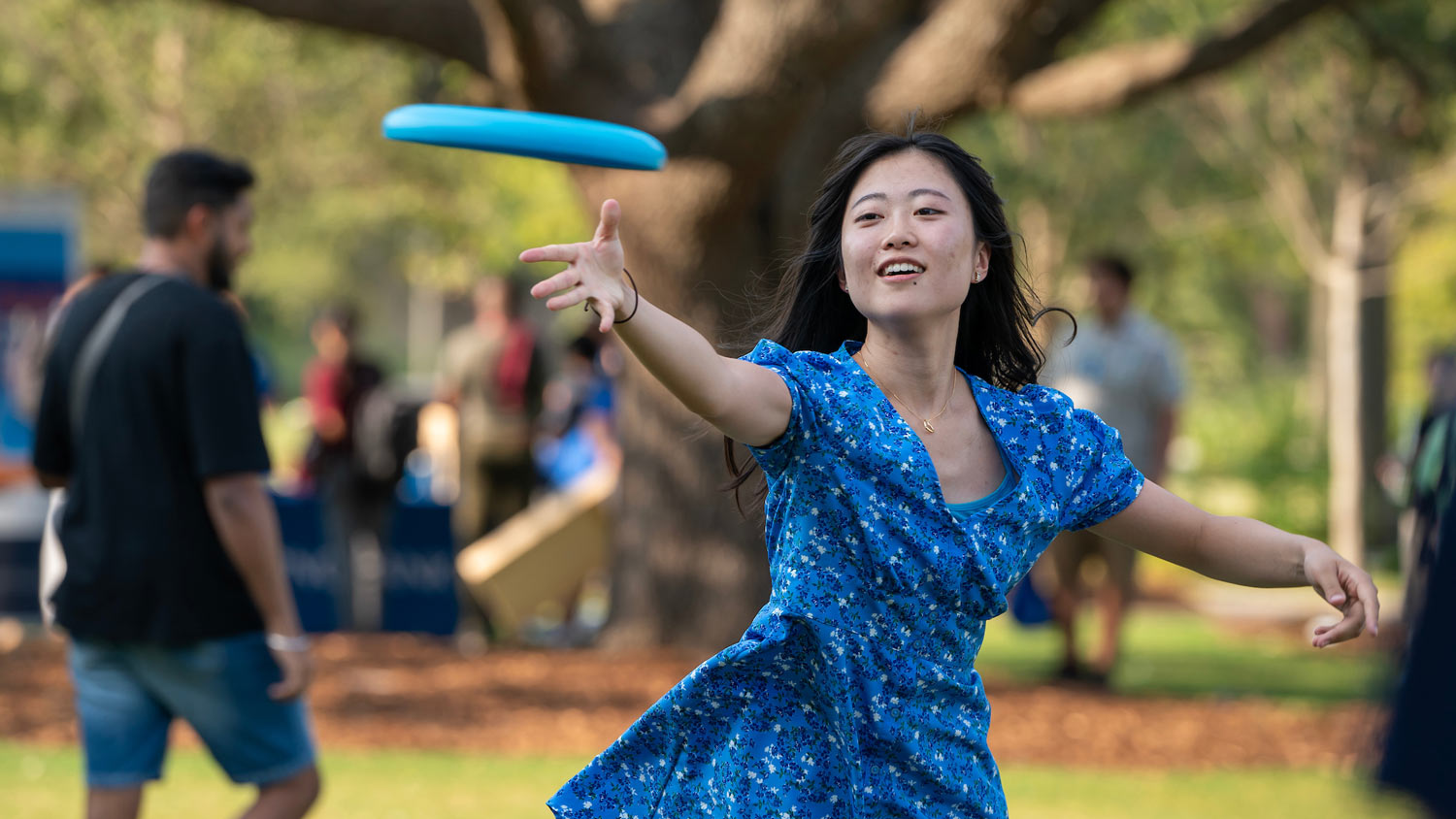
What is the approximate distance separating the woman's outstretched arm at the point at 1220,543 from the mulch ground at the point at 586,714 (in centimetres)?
456

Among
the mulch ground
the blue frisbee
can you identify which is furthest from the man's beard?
the mulch ground

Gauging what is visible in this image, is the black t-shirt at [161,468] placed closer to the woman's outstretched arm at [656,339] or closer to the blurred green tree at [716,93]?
the woman's outstretched arm at [656,339]

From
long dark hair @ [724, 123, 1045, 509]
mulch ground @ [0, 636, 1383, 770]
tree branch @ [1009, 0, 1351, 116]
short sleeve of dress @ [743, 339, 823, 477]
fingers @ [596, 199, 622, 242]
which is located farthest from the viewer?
tree branch @ [1009, 0, 1351, 116]

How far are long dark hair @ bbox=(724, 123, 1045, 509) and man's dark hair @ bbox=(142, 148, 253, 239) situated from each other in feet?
5.71

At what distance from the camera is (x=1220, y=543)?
2.94 m

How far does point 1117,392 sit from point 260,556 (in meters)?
6.14

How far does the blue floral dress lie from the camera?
8.53 ft

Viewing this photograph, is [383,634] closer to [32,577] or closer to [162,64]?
[32,577]

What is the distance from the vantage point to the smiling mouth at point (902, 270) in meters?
2.68

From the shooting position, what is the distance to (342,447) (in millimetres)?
11508

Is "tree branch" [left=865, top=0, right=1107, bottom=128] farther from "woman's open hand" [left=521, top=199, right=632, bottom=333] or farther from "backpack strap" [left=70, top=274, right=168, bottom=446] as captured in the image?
"woman's open hand" [left=521, top=199, right=632, bottom=333]

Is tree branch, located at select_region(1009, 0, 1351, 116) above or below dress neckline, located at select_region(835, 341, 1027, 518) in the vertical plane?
above

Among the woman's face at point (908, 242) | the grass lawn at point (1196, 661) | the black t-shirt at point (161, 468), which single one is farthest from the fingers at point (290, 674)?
the grass lawn at point (1196, 661)

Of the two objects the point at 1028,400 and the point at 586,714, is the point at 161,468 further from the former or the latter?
the point at 586,714
